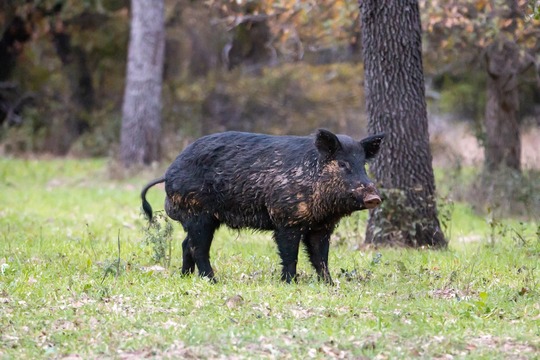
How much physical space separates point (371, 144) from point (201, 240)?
197 cm

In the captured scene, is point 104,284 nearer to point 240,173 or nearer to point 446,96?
point 240,173

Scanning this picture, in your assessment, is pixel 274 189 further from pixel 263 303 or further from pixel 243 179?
pixel 263 303

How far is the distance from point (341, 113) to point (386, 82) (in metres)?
16.1

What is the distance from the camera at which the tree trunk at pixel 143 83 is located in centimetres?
2167

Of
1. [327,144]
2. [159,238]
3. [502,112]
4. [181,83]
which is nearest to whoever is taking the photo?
[327,144]

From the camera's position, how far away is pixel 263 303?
7.37 metres

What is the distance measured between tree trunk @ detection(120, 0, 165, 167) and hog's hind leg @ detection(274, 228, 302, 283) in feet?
45.0

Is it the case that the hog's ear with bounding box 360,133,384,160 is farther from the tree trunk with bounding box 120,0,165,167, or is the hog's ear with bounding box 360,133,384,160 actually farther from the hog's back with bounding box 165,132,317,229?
the tree trunk with bounding box 120,0,165,167

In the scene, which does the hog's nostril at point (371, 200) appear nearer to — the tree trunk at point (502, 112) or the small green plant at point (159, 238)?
the small green plant at point (159, 238)

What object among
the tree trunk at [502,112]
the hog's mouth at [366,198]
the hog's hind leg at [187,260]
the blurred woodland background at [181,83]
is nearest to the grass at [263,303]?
the hog's hind leg at [187,260]

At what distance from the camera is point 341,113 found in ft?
88.5

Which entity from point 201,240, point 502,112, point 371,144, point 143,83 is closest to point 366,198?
point 371,144

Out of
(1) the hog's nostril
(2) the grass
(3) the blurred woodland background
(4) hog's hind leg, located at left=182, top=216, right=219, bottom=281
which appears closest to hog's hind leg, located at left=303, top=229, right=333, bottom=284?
(2) the grass

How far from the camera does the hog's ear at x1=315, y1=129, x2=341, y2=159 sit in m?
8.19
